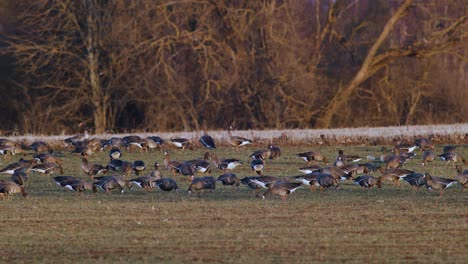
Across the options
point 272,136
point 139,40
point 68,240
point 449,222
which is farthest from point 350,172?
point 139,40

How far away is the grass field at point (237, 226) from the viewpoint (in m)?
11.3

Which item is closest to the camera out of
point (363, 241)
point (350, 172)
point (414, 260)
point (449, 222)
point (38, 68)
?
point (414, 260)

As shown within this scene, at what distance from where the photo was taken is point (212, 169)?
21.4 meters

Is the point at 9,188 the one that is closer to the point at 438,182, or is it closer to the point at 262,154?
the point at 262,154

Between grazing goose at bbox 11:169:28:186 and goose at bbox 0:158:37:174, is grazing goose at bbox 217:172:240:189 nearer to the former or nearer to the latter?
grazing goose at bbox 11:169:28:186

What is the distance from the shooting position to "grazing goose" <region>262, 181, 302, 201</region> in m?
15.8

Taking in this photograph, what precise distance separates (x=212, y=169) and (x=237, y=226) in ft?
26.2

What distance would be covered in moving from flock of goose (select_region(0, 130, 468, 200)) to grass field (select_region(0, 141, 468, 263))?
23 cm

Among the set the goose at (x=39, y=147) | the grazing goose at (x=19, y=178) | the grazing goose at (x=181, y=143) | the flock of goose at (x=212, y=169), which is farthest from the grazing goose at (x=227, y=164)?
the goose at (x=39, y=147)

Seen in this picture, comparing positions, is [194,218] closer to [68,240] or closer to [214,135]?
[68,240]

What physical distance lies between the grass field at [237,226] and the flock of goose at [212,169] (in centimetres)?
23

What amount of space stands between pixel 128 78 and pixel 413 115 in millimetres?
13435

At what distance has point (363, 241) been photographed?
39.5 feet

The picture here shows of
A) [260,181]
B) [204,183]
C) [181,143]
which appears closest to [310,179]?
[260,181]
